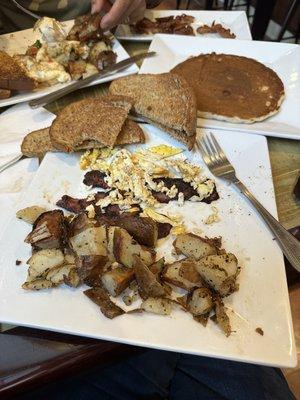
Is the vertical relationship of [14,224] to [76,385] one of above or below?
above

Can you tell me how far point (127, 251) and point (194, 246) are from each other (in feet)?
0.59

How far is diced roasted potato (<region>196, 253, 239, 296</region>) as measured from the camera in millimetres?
896

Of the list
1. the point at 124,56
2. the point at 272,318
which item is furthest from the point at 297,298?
the point at 124,56

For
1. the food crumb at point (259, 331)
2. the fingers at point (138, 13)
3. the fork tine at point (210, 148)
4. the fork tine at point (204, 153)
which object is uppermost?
the fingers at point (138, 13)

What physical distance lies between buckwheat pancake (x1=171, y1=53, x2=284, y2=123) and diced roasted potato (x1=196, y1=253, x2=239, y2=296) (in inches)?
26.1

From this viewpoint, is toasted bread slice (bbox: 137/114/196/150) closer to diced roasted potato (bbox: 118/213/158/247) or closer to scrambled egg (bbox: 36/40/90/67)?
diced roasted potato (bbox: 118/213/158/247)

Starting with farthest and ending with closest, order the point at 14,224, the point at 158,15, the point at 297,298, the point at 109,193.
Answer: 1. the point at 158,15
2. the point at 297,298
3. the point at 109,193
4. the point at 14,224

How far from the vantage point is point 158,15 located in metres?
2.08

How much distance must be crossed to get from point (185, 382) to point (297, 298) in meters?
0.91

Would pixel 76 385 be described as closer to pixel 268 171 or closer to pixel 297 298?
pixel 268 171

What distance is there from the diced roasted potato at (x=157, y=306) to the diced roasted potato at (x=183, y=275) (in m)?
0.06

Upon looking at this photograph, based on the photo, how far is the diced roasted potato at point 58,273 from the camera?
3.05ft

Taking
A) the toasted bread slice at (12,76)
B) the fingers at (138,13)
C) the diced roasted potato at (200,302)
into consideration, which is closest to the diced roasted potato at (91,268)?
the diced roasted potato at (200,302)

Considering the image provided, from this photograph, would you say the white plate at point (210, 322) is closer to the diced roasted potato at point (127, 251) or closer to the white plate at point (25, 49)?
the diced roasted potato at point (127, 251)
